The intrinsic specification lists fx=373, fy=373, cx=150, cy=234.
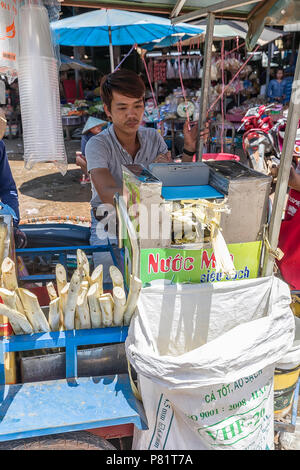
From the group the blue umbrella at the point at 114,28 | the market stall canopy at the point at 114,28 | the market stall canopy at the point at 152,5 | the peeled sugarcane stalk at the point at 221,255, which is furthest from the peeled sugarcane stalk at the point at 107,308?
the market stall canopy at the point at 114,28

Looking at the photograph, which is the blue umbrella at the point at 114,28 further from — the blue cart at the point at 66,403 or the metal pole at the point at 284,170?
the blue cart at the point at 66,403

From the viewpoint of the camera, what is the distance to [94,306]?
4.54ft

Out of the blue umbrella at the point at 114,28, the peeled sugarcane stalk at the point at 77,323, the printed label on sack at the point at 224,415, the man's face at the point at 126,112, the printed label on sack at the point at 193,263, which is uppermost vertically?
the blue umbrella at the point at 114,28

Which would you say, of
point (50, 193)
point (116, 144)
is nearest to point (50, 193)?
point (50, 193)

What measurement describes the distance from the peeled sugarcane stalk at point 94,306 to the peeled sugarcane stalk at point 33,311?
0.17m

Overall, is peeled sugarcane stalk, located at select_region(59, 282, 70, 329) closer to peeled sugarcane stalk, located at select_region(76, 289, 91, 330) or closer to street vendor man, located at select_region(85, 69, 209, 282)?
peeled sugarcane stalk, located at select_region(76, 289, 91, 330)

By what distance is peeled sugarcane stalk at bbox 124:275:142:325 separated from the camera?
4.27ft

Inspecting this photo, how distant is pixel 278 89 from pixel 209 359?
1092 cm

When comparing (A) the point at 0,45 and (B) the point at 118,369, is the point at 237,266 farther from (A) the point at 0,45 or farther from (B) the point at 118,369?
(A) the point at 0,45

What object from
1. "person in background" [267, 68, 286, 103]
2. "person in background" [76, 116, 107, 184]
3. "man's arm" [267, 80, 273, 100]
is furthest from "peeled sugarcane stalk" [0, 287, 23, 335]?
"man's arm" [267, 80, 273, 100]

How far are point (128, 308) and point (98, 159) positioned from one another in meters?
1.00

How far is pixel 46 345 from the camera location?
135 centimetres

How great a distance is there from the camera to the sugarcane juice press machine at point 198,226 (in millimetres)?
1284
